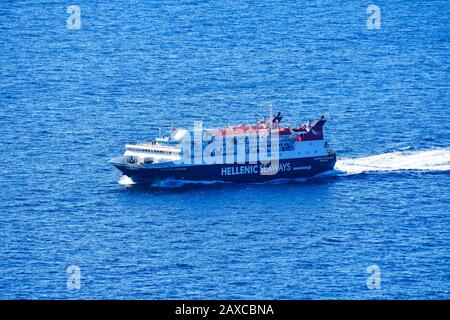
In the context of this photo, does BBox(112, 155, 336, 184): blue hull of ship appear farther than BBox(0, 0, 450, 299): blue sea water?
Yes

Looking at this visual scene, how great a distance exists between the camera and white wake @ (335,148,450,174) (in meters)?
159

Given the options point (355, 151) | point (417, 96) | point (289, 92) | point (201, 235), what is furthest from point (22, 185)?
point (417, 96)

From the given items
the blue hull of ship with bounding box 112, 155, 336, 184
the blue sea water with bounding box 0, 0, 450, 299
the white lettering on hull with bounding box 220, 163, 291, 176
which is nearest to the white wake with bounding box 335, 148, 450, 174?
the blue sea water with bounding box 0, 0, 450, 299

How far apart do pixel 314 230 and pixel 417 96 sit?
70453mm

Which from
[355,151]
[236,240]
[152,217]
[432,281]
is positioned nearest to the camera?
[432,281]

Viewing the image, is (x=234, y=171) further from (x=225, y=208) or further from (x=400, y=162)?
(x=400, y=162)

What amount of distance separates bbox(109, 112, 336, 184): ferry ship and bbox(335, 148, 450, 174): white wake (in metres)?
3.15

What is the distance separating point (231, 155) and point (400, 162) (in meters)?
21.1

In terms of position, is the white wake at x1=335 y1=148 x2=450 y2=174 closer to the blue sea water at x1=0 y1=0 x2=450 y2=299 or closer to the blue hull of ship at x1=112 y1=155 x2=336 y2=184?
the blue sea water at x1=0 y1=0 x2=450 y2=299

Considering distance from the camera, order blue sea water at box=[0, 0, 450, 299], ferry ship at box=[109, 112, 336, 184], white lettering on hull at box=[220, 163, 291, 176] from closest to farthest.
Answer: blue sea water at box=[0, 0, 450, 299]
ferry ship at box=[109, 112, 336, 184]
white lettering on hull at box=[220, 163, 291, 176]

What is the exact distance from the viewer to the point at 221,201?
146 m

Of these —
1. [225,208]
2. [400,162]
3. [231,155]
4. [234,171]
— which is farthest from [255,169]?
[400,162]

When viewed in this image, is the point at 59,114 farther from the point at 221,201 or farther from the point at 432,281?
the point at 432,281

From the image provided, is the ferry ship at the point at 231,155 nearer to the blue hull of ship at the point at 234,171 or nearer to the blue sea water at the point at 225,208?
the blue hull of ship at the point at 234,171
